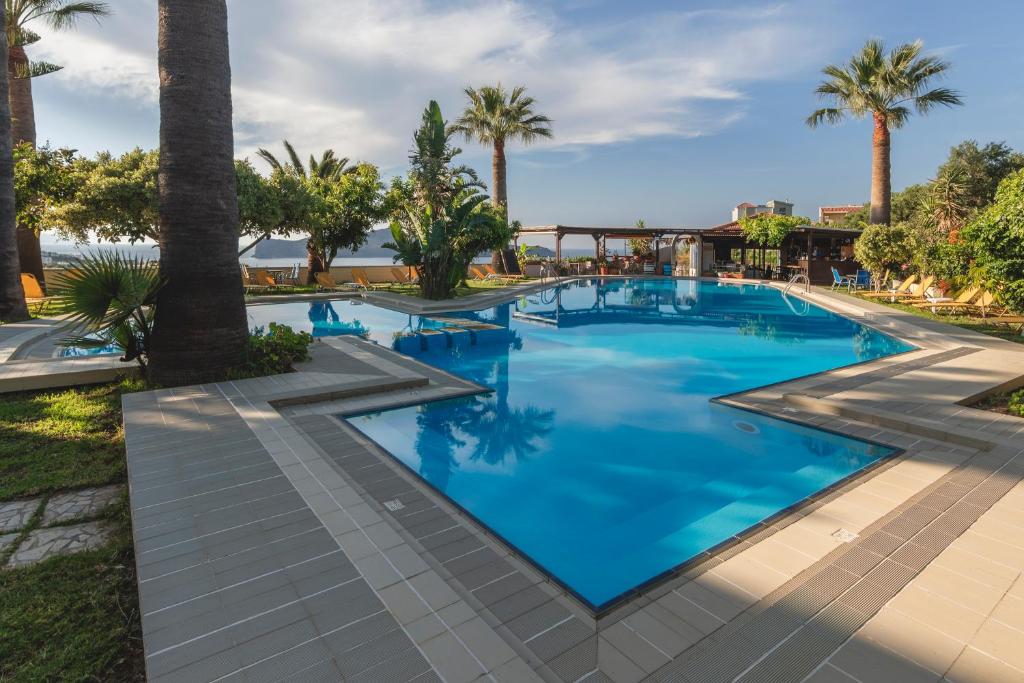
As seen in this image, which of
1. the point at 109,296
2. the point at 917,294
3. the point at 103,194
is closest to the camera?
the point at 109,296

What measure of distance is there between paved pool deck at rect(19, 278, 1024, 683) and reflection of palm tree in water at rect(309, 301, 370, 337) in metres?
9.69

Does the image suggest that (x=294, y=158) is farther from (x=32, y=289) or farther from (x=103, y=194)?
(x=32, y=289)

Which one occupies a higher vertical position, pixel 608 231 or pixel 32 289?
pixel 608 231

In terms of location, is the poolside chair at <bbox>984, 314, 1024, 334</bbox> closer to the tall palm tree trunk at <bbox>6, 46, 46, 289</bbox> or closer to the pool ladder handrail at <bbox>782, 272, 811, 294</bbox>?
the pool ladder handrail at <bbox>782, 272, 811, 294</bbox>

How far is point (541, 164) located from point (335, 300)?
21772 millimetres

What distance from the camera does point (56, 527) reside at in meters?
4.11

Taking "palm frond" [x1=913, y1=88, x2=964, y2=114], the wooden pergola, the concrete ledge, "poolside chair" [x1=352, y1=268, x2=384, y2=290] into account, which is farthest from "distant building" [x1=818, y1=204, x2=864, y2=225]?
the concrete ledge

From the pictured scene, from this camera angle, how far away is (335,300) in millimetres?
22312

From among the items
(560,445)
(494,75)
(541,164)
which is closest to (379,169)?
(494,75)

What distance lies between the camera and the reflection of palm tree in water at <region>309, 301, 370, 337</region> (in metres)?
15.4

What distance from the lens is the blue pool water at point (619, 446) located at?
4602 mm

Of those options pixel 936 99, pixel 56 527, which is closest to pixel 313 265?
pixel 56 527

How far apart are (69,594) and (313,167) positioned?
32540mm

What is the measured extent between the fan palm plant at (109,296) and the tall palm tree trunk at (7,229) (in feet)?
26.4
